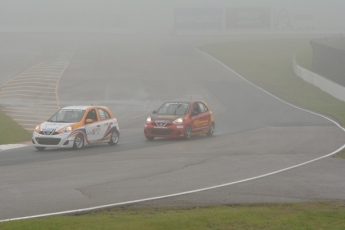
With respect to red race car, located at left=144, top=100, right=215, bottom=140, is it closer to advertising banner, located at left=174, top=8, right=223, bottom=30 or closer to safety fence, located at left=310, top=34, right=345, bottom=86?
safety fence, located at left=310, top=34, right=345, bottom=86

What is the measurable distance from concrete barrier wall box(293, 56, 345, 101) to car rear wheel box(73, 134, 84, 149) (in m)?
21.0

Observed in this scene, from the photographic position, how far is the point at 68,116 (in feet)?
58.1

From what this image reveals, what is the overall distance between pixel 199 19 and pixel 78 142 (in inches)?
2898

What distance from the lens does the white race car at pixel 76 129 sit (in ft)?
54.0

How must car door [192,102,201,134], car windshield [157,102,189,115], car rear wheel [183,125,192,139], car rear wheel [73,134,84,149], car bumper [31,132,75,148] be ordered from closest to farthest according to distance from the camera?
car bumper [31,132,75,148] → car rear wheel [73,134,84,149] → car rear wheel [183,125,192,139] → car door [192,102,201,134] → car windshield [157,102,189,115]

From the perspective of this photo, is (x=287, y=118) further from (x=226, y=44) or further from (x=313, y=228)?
(x=226, y=44)

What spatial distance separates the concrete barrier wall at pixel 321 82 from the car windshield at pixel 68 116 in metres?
20.6

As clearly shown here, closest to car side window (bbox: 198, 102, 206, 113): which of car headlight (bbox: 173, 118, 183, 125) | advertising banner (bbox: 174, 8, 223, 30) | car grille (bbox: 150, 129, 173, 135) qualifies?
car headlight (bbox: 173, 118, 183, 125)

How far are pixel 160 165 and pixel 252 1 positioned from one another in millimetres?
105041

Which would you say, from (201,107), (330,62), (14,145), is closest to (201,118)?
(201,107)

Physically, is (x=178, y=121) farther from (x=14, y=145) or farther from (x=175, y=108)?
(x=14, y=145)

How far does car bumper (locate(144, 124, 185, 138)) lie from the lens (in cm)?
1945

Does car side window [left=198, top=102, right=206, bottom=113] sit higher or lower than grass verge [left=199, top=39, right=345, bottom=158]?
higher

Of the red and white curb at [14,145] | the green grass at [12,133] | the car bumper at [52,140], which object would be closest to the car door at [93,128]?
the car bumper at [52,140]
